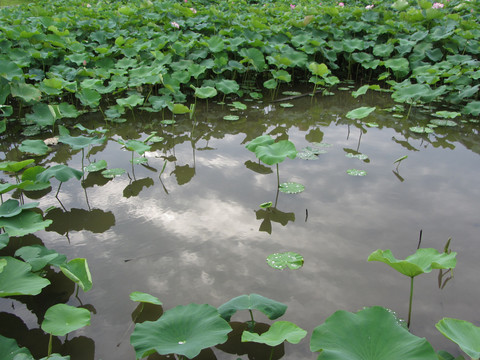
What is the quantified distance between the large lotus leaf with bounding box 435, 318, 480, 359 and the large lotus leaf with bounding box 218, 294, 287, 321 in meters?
0.50

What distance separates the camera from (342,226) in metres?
2.07

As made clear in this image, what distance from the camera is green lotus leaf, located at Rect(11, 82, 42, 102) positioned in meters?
3.33

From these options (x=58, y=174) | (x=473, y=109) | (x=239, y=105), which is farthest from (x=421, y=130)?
(x=58, y=174)

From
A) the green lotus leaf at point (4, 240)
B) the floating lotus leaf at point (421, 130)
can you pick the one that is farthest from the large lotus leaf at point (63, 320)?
the floating lotus leaf at point (421, 130)

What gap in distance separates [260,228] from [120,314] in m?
0.85

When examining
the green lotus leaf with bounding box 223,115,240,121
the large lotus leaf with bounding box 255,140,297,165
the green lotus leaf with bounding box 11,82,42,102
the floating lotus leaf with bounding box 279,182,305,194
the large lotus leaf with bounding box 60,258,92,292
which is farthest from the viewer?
the green lotus leaf with bounding box 223,115,240,121

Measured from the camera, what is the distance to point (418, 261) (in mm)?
1429

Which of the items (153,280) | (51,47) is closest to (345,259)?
(153,280)

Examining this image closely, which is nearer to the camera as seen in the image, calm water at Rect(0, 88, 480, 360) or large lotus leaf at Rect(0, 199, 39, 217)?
calm water at Rect(0, 88, 480, 360)

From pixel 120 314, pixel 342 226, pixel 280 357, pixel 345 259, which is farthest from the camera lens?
pixel 342 226

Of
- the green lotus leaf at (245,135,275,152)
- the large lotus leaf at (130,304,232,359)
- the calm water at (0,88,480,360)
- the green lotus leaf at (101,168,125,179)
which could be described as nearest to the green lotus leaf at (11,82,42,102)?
the calm water at (0,88,480,360)

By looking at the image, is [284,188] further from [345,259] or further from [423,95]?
[423,95]

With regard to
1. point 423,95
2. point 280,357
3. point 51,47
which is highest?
point 51,47

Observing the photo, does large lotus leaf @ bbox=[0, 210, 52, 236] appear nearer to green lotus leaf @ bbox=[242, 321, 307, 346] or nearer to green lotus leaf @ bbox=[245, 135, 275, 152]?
green lotus leaf @ bbox=[242, 321, 307, 346]
